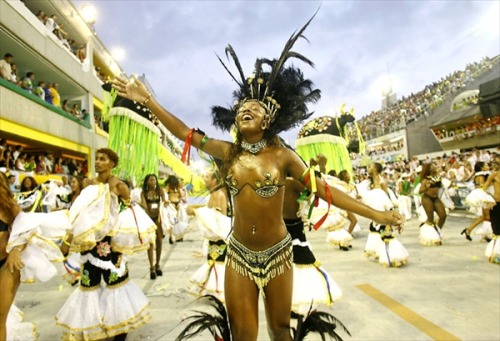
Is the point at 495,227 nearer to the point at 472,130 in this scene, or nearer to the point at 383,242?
the point at 383,242

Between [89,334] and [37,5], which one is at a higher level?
[37,5]

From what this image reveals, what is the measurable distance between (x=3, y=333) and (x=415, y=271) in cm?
595

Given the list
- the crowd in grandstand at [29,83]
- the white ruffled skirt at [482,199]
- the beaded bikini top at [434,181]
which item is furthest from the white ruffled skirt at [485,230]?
the crowd in grandstand at [29,83]

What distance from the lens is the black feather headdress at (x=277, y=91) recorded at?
2.61 m

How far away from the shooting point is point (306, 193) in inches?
104

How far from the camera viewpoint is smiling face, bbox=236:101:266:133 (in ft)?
7.94

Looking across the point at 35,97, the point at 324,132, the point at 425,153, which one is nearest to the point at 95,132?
the point at 35,97

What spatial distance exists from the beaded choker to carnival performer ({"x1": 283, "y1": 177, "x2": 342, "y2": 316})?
3.00ft

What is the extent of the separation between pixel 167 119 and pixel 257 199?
3.12 ft

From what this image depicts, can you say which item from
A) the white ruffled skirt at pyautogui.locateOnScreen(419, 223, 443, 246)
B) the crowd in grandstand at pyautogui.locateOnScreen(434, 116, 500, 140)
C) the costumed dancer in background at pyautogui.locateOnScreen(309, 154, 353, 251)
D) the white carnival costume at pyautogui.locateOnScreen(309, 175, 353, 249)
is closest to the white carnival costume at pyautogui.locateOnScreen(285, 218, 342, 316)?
the costumed dancer in background at pyautogui.locateOnScreen(309, 154, 353, 251)

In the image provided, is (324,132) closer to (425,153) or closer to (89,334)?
(89,334)

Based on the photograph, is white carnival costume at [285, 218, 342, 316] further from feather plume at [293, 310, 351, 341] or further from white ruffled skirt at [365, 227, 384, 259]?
white ruffled skirt at [365, 227, 384, 259]

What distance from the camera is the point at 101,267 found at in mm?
3619

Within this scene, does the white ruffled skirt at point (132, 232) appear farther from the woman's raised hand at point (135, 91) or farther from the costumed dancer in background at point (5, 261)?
the woman's raised hand at point (135, 91)
